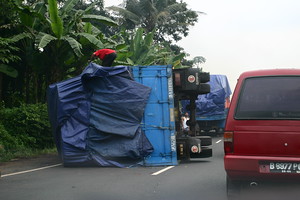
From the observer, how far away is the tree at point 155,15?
35.4 metres

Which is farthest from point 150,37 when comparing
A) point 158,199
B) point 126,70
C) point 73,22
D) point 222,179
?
point 158,199

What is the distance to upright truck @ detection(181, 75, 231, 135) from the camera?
22547 mm

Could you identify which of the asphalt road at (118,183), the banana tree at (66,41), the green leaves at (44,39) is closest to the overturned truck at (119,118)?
the asphalt road at (118,183)

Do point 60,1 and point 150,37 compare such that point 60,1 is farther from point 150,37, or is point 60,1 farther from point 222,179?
point 222,179

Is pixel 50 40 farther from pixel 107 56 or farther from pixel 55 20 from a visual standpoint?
pixel 107 56

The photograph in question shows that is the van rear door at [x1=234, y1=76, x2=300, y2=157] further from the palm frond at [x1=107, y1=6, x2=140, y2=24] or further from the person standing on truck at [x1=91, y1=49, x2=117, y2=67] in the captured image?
the palm frond at [x1=107, y1=6, x2=140, y2=24]

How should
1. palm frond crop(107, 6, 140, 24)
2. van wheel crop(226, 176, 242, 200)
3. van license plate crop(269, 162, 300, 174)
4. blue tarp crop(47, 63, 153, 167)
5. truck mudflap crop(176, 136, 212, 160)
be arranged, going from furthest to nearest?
1. palm frond crop(107, 6, 140, 24)
2. truck mudflap crop(176, 136, 212, 160)
3. blue tarp crop(47, 63, 153, 167)
4. van wheel crop(226, 176, 242, 200)
5. van license plate crop(269, 162, 300, 174)

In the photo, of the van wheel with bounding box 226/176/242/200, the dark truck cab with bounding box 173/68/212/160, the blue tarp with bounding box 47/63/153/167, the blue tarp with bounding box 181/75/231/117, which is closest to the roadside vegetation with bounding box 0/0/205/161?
the blue tarp with bounding box 47/63/153/167

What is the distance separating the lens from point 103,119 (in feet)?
35.9

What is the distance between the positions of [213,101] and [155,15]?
14.9 metres

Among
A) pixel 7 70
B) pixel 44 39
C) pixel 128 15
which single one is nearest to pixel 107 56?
pixel 44 39

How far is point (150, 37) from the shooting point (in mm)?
21734

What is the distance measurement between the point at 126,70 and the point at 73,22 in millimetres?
6247

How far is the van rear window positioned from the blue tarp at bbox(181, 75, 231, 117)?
1609 centimetres
